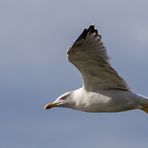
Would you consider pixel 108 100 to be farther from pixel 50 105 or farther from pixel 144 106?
pixel 50 105

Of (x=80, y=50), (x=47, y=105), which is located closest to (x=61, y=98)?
(x=47, y=105)

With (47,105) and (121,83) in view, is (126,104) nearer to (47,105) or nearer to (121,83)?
(121,83)

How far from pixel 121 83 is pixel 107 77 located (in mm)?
306

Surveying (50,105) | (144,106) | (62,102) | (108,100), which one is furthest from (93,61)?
(50,105)

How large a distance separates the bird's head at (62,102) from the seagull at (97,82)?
16 centimetres

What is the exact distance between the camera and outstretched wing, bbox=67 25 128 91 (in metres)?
22.0

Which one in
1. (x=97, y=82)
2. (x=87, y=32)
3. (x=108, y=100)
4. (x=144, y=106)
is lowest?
(x=144, y=106)

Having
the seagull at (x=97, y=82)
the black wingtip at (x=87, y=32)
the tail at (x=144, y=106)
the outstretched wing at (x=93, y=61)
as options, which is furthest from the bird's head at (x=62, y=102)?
the black wingtip at (x=87, y=32)

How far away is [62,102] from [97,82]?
3.84 ft

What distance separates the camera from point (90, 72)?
22.5 m

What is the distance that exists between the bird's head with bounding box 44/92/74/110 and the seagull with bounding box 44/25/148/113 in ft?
0.53

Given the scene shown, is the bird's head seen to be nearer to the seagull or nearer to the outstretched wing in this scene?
the seagull

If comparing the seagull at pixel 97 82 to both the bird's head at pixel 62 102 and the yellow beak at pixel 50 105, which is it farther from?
the yellow beak at pixel 50 105

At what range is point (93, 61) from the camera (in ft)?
72.9
